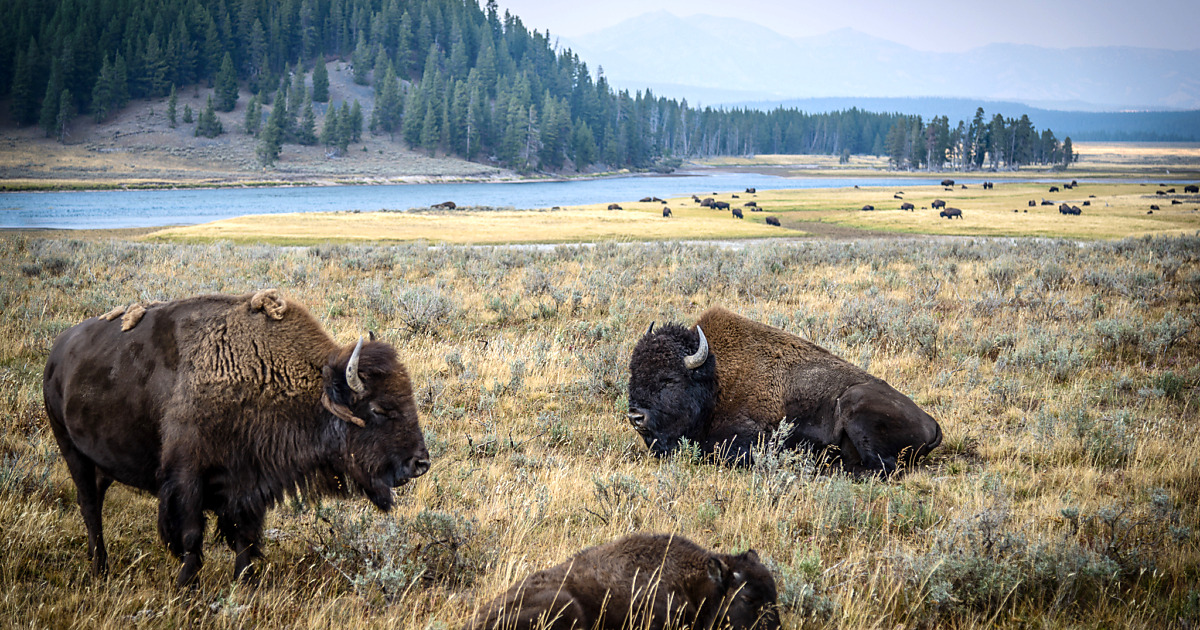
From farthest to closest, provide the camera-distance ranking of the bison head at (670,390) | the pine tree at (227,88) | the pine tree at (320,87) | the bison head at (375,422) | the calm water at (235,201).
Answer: the pine tree at (320,87)
the pine tree at (227,88)
the calm water at (235,201)
the bison head at (670,390)
the bison head at (375,422)

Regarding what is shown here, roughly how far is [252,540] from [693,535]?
270 cm

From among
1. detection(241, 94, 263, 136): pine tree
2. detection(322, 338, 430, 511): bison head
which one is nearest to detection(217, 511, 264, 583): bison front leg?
detection(322, 338, 430, 511): bison head

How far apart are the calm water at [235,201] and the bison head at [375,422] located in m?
40.0

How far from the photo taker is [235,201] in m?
62.2

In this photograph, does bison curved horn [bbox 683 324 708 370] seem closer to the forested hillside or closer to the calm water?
the calm water

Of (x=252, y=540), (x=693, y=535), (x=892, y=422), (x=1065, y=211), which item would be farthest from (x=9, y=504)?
(x=1065, y=211)

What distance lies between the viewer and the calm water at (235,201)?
41.5 m

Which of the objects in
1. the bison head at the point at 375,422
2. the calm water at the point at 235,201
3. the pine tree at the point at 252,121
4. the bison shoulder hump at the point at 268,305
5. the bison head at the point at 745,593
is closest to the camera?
the bison head at the point at 745,593

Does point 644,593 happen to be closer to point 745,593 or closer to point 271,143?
point 745,593

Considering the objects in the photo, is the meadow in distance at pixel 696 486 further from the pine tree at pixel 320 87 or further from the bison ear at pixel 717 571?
the pine tree at pixel 320 87

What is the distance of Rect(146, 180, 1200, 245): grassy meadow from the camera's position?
30.8 meters

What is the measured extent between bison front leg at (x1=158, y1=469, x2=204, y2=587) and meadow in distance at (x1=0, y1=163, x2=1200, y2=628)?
0.29m

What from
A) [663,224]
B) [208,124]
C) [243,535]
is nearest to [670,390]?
[243,535]

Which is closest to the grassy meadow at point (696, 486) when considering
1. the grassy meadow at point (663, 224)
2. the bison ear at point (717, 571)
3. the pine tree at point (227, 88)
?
the bison ear at point (717, 571)
